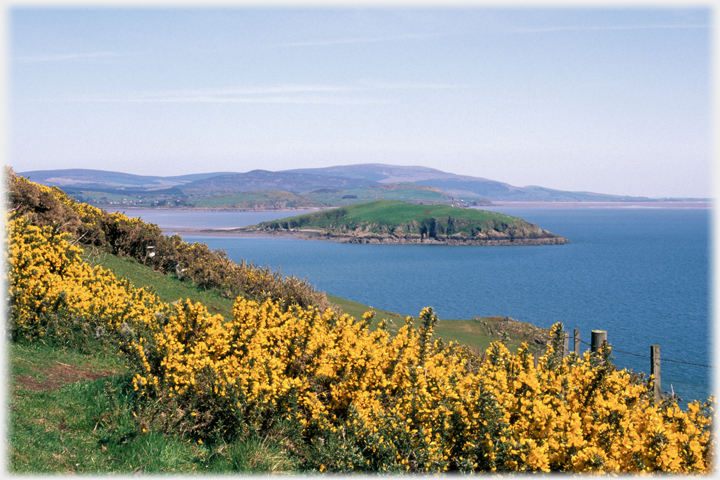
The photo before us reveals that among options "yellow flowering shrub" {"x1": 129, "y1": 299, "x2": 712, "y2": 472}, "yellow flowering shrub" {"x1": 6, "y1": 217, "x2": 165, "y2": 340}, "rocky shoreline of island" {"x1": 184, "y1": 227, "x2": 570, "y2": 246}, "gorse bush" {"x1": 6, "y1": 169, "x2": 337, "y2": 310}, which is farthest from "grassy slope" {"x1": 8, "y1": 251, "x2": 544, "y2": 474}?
"rocky shoreline of island" {"x1": 184, "y1": 227, "x2": 570, "y2": 246}

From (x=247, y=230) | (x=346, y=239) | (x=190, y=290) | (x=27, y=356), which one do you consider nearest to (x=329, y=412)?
(x=27, y=356)

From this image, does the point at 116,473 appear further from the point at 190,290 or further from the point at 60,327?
the point at 190,290

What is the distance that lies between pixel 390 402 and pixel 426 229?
168140mm

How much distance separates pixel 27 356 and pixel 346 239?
154105mm

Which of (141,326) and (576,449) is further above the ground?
(141,326)

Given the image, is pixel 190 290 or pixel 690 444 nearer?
pixel 690 444

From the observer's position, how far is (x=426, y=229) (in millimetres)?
174000

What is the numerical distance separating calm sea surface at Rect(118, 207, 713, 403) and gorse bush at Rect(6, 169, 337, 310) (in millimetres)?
4948

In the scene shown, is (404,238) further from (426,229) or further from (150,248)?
(150,248)

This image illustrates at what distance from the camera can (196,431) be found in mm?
7312

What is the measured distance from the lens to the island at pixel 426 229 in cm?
15733

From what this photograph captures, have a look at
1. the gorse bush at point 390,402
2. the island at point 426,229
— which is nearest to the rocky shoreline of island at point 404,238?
the island at point 426,229

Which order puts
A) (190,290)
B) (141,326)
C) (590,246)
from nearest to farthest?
1. (141,326)
2. (190,290)
3. (590,246)

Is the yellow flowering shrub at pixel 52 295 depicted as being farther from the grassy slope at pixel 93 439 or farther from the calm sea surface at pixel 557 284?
the calm sea surface at pixel 557 284
